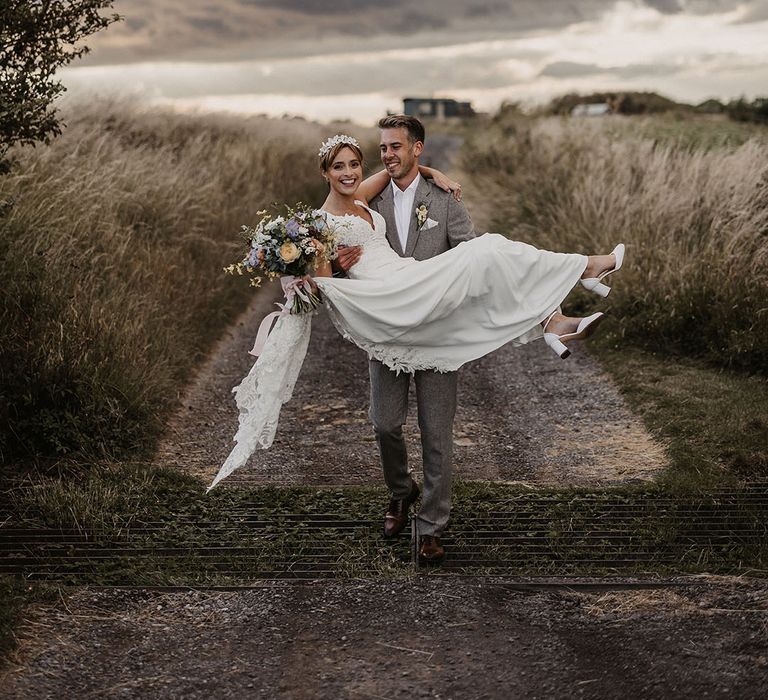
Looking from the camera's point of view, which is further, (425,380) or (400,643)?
(425,380)

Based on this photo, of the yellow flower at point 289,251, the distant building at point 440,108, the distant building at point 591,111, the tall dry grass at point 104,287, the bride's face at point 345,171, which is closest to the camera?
the yellow flower at point 289,251

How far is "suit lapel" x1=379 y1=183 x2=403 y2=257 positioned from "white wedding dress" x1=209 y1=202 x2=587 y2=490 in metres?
0.06

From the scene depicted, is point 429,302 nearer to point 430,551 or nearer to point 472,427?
point 430,551

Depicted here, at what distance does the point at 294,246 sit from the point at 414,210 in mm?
726

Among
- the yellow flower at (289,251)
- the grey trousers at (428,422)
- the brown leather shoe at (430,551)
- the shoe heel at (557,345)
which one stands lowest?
the brown leather shoe at (430,551)

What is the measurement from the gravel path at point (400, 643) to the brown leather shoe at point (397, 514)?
0.55m

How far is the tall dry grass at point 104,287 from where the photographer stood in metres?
7.10

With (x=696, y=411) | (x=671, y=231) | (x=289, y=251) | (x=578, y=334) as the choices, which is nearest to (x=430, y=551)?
(x=578, y=334)

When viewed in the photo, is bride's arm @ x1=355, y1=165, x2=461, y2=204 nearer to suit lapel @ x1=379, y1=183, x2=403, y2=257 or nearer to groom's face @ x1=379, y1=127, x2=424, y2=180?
suit lapel @ x1=379, y1=183, x2=403, y2=257

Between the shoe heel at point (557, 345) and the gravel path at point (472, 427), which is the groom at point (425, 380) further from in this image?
the gravel path at point (472, 427)

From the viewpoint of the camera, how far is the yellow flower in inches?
190

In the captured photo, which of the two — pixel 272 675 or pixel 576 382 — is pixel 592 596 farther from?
pixel 576 382

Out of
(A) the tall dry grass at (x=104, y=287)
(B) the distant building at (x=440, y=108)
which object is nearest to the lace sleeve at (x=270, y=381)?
(A) the tall dry grass at (x=104, y=287)

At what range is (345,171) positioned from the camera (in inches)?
200
